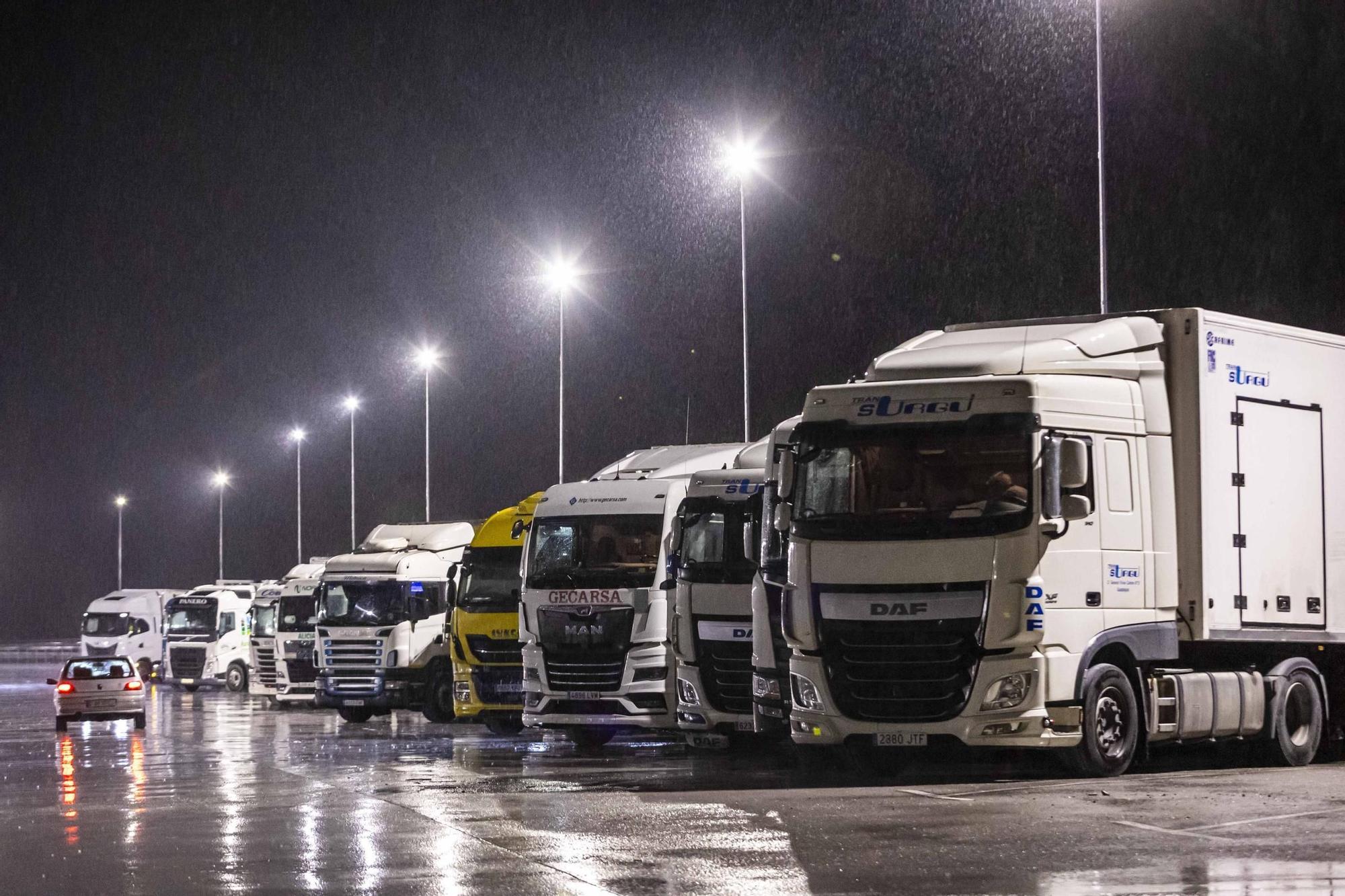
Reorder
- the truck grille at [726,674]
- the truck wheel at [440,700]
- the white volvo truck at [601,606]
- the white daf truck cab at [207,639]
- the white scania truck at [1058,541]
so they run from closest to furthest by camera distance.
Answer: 1. the white scania truck at [1058,541]
2. the truck grille at [726,674]
3. the white volvo truck at [601,606]
4. the truck wheel at [440,700]
5. the white daf truck cab at [207,639]

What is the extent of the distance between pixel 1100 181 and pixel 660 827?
15854mm

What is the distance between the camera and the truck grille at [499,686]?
2577 cm

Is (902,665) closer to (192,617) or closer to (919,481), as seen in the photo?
(919,481)

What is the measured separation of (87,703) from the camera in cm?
2970

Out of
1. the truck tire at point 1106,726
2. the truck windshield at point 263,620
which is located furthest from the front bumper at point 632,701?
the truck windshield at point 263,620

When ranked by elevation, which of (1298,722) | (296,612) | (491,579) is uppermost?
(491,579)

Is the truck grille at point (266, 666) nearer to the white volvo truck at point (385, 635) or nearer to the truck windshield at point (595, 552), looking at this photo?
the white volvo truck at point (385, 635)

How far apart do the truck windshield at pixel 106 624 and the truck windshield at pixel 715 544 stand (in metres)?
42.7

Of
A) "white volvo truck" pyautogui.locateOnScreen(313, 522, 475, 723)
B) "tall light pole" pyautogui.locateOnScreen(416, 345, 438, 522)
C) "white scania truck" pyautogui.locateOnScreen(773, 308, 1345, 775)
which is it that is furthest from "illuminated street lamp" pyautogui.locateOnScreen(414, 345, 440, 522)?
"white scania truck" pyautogui.locateOnScreen(773, 308, 1345, 775)

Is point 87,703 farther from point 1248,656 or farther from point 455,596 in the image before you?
point 1248,656

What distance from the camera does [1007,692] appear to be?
14812mm

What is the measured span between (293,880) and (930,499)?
659 cm

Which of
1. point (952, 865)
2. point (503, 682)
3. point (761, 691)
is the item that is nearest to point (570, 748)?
point (503, 682)

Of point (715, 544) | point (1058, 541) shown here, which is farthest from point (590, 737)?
point (1058, 541)
